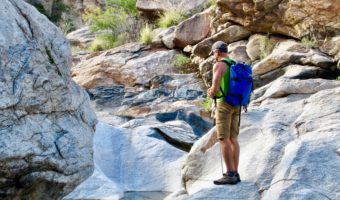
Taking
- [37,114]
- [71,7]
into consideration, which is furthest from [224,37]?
[71,7]

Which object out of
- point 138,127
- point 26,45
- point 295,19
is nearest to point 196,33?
point 295,19

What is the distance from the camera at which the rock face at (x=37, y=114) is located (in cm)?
535

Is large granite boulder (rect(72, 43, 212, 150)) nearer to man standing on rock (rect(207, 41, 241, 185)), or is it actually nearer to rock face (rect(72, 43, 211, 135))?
rock face (rect(72, 43, 211, 135))

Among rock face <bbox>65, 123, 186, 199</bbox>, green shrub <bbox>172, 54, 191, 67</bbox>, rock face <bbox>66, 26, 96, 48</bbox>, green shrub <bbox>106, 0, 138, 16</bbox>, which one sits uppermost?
green shrub <bbox>106, 0, 138, 16</bbox>

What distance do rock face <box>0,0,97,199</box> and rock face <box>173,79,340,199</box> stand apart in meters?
1.89

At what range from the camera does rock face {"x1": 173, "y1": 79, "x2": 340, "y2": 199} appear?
22.2 feet

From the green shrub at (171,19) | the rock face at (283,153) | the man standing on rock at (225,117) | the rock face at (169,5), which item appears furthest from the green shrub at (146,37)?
the man standing on rock at (225,117)

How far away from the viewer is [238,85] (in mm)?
6734

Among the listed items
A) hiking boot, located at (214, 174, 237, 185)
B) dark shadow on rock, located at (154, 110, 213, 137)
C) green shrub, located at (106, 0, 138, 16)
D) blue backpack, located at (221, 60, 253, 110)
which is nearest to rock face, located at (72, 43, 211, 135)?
dark shadow on rock, located at (154, 110, 213, 137)

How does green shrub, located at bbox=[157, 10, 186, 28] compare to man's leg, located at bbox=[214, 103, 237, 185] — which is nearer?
man's leg, located at bbox=[214, 103, 237, 185]

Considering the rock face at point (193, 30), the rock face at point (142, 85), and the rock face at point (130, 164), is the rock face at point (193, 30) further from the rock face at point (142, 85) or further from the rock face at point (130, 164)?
the rock face at point (130, 164)

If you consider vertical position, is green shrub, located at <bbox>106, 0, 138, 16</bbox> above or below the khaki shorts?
above

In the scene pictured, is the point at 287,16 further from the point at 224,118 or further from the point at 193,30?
the point at 224,118

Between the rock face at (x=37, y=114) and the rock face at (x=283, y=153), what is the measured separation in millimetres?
1890
